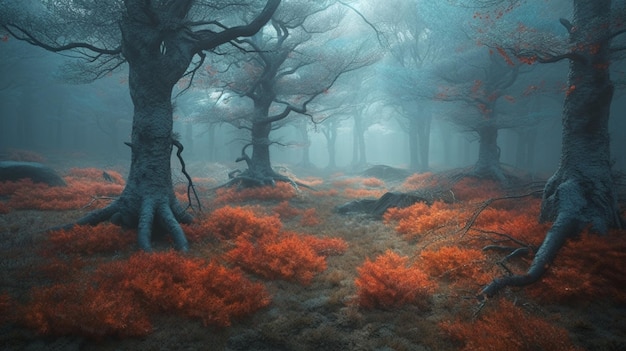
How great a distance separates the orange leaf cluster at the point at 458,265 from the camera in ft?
16.7

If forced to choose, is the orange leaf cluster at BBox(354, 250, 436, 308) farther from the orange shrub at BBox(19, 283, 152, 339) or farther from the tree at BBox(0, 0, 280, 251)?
the tree at BBox(0, 0, 280, 251)

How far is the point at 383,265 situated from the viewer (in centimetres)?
547

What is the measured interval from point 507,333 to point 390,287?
169 centimetres

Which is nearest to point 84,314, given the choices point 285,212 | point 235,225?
point 235,225

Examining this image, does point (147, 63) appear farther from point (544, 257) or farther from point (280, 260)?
point (544, 257)

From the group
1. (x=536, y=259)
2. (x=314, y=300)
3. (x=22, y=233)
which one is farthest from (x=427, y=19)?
(x=22, y=233)

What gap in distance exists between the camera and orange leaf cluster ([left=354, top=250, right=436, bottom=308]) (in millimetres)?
4484

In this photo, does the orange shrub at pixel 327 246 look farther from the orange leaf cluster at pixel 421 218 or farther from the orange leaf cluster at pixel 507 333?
the orange leaf cluster at pixel 507 333

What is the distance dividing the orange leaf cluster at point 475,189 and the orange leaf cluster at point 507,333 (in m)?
8.30

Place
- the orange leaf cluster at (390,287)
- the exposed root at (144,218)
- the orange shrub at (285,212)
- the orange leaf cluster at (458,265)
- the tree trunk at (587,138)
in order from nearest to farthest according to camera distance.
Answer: the orange leaf cluster at (390,287), the orange leaf cluster at (458,265), the tree trunk at (587,138), the exposed root at (144,218), the orange shrub at (285,212)

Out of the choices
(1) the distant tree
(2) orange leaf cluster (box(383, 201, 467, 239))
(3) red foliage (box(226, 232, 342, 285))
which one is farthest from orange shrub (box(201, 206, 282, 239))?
(1) the distant tree

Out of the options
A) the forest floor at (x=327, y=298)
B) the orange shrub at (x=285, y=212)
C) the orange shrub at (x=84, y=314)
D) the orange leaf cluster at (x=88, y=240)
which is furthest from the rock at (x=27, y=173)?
the orange shrub at (x=84, y=314)

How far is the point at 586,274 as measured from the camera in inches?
173

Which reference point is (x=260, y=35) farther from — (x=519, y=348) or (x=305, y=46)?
(x=519, y=348)
